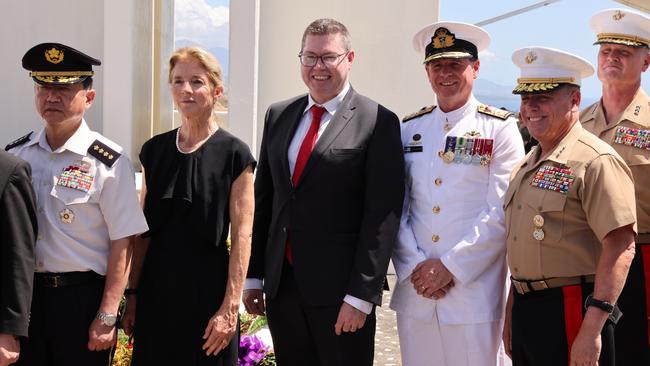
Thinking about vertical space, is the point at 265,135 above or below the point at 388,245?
above

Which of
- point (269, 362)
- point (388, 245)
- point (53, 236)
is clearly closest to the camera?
point (53, 236)

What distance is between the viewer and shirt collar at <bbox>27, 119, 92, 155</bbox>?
3.05 meters

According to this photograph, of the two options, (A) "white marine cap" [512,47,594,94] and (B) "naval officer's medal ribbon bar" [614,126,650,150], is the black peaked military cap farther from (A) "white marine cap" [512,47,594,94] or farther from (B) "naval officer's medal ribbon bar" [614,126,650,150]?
(B) "naval officer's medal ribbon bar" [614,126,650,150]

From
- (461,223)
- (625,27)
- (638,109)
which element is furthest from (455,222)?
(625,27)

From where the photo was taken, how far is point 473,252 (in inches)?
128

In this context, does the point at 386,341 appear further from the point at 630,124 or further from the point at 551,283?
the point at 551,283

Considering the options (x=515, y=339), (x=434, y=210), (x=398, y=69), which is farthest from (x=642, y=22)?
(x=398, y=69)

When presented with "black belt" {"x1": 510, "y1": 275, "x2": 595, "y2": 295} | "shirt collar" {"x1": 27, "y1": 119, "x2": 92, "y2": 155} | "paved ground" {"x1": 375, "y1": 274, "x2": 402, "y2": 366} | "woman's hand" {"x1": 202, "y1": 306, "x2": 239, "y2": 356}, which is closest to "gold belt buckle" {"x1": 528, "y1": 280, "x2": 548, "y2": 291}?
"black belt" {"x1": 510, "y1": 275, "x2": 595, "y2": 295}

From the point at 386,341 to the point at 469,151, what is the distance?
2697mm

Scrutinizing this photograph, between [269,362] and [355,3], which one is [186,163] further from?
[355,3]

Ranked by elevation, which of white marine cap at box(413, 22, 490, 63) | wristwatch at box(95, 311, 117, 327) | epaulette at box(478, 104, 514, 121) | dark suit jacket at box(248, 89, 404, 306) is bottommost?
wristwatch at box(95, 311, 117, 327)

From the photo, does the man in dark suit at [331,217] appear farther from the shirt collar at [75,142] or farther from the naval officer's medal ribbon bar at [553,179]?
the shirt collar at [75,142]

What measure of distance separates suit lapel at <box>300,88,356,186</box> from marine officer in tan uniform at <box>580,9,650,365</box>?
1.44 metres

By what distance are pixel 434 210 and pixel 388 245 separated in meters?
0.32
